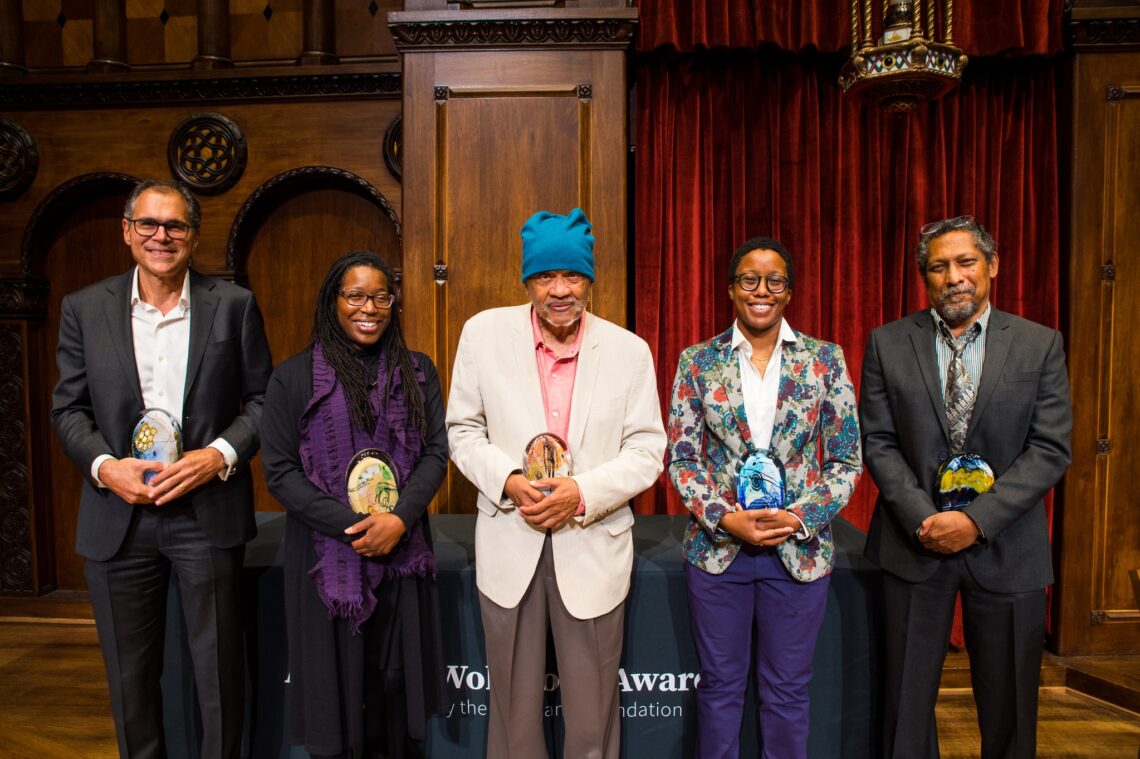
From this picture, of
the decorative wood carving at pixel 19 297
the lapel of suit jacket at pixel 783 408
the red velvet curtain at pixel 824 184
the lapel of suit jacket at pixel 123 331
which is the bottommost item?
the lapel of suit jacket at pixel 783 408

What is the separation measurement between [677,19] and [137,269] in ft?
8.29

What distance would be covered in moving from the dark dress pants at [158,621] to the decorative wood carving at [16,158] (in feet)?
9.85

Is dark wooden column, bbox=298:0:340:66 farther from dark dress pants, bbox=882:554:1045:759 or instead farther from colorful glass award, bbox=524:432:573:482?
dark dress pants, bbox=882:554:1045:759

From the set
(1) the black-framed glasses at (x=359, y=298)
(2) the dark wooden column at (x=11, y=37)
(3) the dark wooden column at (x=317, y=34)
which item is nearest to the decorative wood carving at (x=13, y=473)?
(2) the dark wooden column at (x=11, y=37)

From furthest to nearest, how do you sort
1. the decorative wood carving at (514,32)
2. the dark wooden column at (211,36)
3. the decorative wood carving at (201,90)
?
the dark wooden column at (211,36) → the decorative wood carving at (201,90) → the decorative wood carving at (514,32)

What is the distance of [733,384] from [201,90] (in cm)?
334

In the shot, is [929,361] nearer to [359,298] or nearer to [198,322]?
[359,298]

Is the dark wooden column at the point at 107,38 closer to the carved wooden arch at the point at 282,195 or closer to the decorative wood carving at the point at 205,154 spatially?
the decorative wood carving at the point at 205,154

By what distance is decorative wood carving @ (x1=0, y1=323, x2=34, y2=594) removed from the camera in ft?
13.7

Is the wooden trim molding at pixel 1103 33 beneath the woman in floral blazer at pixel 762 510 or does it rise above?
above

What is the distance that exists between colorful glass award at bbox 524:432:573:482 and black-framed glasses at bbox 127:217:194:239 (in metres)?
1.15

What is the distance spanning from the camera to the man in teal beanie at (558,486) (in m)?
1.96

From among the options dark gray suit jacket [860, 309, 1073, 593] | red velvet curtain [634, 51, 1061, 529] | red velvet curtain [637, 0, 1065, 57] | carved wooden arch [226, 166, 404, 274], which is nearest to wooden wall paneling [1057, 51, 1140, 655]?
red velvet curtain [634, 51, 1061, 529]

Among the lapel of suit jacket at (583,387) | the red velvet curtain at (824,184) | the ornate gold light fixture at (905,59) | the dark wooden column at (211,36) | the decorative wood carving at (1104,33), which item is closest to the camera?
the lapel of suit jacket at (583,387)
